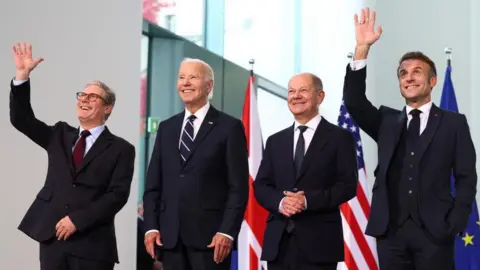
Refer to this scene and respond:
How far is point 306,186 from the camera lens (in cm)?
324

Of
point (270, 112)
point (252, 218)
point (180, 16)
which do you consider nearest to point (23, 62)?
point (252, 218)

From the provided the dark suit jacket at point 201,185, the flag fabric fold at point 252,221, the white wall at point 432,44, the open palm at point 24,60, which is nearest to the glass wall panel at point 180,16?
the flag fabric fold at point 252,221

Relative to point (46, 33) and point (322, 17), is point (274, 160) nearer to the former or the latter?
point (46, 33)

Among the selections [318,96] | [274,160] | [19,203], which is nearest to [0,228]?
[19,203]

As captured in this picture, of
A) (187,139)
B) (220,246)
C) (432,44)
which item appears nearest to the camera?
(220,246)

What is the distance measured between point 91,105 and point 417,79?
4.94 ft

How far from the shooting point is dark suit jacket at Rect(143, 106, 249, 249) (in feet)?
10.0

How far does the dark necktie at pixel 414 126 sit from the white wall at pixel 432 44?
4855 mm

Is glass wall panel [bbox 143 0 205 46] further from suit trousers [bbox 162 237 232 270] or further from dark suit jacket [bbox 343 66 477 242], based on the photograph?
suit trousers [bbox 162 237 232 270]

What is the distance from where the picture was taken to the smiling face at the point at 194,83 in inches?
125

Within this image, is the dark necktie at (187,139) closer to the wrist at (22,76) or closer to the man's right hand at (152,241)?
the man's right hand at (152,241)

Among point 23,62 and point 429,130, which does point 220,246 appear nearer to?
point 429,130

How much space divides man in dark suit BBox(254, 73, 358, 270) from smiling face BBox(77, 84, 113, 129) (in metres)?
0.83

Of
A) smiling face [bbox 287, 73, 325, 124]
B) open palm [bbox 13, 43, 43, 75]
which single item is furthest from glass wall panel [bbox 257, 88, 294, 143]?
open palm [bbox 13, 43, 43, 75]
